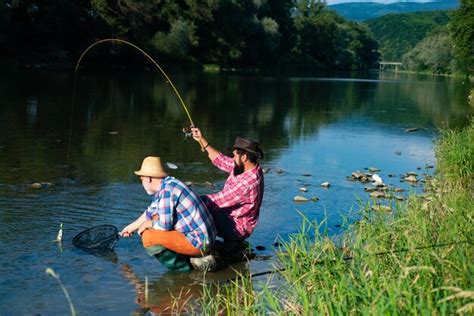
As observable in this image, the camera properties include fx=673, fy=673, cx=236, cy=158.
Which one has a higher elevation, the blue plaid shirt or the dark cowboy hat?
the dark cowboy hat

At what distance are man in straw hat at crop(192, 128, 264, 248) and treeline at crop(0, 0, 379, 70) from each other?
4185 centimetres

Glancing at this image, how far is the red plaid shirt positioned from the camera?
6.77m

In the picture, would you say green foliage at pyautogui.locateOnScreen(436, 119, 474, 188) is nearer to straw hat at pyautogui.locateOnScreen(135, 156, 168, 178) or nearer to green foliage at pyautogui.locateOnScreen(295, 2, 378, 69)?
straw hat at pyautogui.locateOnScreen(135, 156, 168, 178)

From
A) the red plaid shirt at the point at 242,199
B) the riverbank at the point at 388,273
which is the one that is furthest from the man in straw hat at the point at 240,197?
the riverbank at the point at 388,273

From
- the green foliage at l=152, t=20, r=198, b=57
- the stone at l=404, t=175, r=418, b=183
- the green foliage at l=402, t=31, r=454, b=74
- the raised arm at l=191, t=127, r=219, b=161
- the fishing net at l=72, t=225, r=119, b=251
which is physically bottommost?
the fishing net at l=72, t=225, r=119, b=251

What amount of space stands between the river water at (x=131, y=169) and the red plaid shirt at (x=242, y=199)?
0.45 meters

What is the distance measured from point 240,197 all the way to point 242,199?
33 mm

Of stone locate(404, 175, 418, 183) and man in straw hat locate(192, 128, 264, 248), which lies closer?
man in straw hat locate(192, 128, 264, 248)

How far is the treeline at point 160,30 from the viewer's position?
165ft

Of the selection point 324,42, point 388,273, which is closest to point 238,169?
point 388,273

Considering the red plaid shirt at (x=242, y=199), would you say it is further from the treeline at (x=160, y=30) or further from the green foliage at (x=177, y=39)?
the green foliage at (x=177, y=39)

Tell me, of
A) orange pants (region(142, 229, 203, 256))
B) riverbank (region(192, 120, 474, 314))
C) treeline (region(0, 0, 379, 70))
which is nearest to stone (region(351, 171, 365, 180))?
riverbank (region(192, 120, 474, 314))

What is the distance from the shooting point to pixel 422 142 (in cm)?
1794

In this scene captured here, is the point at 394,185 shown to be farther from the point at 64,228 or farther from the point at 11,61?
the point at 11,61
